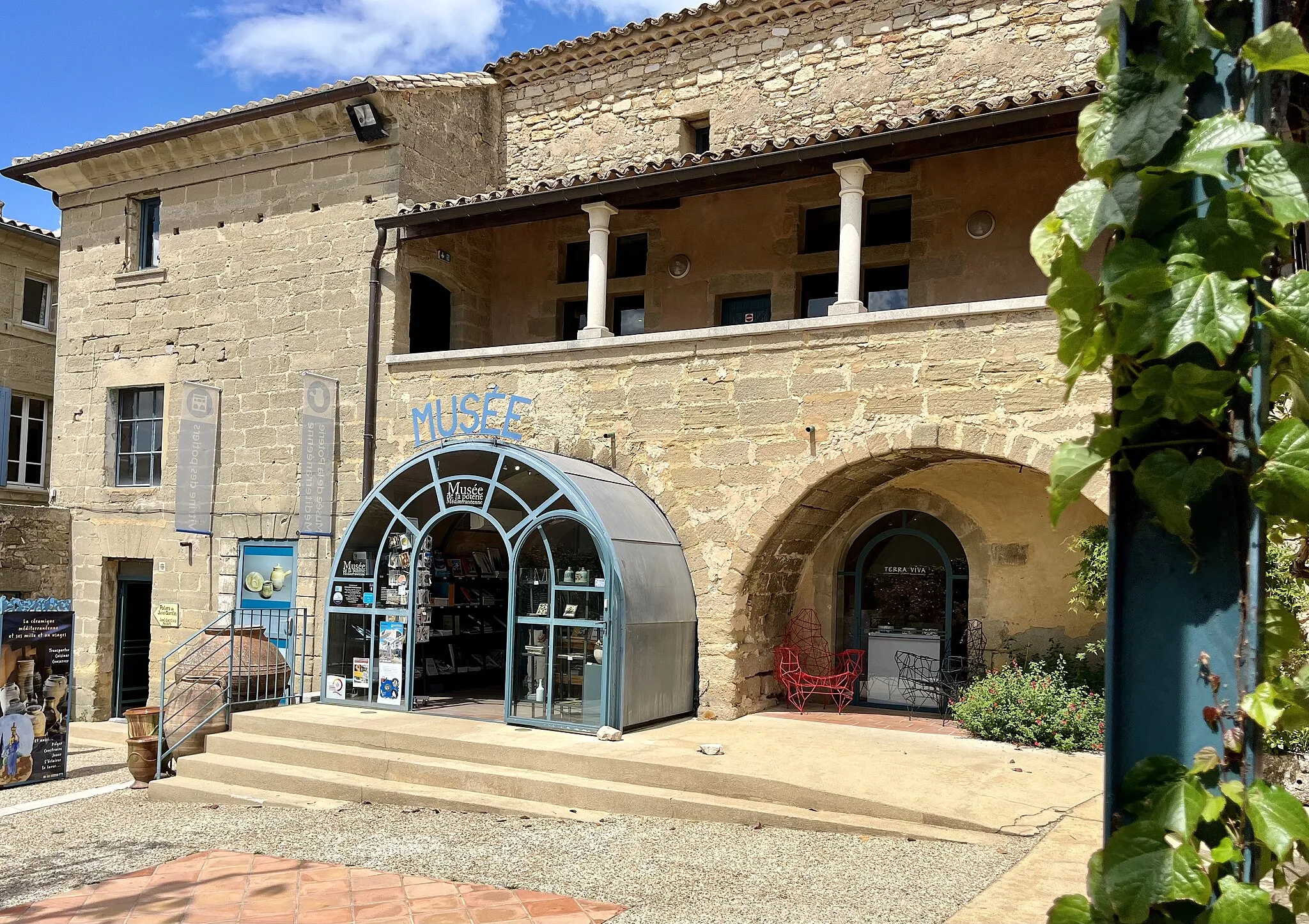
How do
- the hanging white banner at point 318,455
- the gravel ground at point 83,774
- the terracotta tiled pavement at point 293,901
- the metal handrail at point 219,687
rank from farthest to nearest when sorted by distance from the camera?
1. the hanging white banner at point 318,455
2. the metal handrail at point 219,687
3. the gravel ground at point 83,774
4. the terracotta tiled pavement at point 293,901

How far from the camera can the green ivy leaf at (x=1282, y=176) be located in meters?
1.31

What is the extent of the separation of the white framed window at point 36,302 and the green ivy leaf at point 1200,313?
22.4 m

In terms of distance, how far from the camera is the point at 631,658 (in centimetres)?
972

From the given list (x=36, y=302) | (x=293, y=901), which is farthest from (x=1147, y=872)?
(x=36, y=302)

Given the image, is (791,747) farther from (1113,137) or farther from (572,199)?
(1113,137)

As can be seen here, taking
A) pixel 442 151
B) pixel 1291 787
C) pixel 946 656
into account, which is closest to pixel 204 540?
pixel 442 151

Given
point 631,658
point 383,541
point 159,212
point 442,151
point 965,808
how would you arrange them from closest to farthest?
point 965,808, point 631,658, point 383,541, point 442,151, point 159,212

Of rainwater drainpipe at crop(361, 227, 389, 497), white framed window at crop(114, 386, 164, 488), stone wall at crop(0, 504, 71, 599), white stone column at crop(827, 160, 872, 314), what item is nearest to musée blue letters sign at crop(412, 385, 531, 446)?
rainwater drainpipe at crop(361, 227, 389, 497)

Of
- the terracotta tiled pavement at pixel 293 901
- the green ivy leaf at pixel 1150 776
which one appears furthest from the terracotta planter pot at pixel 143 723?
the green ivy leaf at pixel 1150 776

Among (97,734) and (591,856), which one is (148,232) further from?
→ (591,856)

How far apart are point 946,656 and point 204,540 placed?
9.13m

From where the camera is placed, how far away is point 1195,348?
4.49 ft

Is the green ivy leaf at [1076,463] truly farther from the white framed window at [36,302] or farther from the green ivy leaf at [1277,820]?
the white framed window at [36,302]

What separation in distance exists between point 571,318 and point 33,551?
25.8 feet
